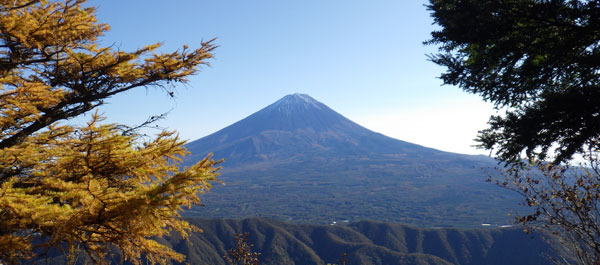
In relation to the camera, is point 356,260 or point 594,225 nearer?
point 594,225

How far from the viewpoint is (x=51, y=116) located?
5195 mm

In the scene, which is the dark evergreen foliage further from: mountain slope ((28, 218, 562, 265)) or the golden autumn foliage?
mountain slope ((28, 218, 562, 265))

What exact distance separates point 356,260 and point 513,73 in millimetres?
71769

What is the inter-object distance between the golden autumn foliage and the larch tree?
4.79 metres

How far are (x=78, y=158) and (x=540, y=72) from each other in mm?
7263

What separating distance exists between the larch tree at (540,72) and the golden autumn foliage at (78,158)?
479 cm

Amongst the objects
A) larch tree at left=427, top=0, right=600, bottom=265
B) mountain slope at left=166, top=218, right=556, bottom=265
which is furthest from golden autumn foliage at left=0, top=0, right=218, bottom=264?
mountain slope at left=166, top=218, right=556, bottom=265

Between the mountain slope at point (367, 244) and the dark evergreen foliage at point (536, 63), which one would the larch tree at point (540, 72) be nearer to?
the dark evergreen foliage at point (536, 63)

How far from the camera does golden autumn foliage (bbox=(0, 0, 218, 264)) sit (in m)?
3.37

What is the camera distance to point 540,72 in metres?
5.89

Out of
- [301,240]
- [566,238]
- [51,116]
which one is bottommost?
[301,240]

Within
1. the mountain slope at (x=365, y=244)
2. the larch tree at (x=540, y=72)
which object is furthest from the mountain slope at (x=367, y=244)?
the larch tree at (x=540, y=72)

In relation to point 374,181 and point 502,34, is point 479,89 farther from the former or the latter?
point 374,181

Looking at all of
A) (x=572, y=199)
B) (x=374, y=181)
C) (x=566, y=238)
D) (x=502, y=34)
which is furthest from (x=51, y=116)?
(x=374, y=181)
